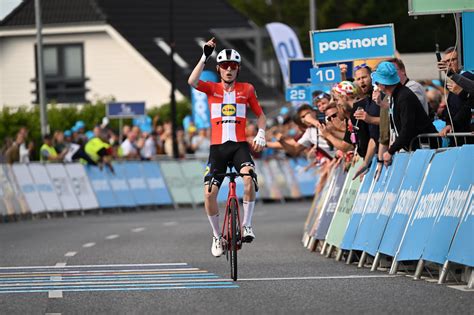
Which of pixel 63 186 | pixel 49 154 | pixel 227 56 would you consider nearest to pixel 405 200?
pixel 227 56

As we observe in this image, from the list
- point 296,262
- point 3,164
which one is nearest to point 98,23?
point 3,164

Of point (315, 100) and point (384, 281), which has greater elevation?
point (315, 100)

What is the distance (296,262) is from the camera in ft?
60.0

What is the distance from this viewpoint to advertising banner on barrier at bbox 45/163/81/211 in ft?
113

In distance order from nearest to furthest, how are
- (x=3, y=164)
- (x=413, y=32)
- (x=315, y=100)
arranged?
(x=315, y=100), (x=3, y=164), (x=413, y=32)

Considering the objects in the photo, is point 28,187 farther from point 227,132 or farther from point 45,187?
point 227,132

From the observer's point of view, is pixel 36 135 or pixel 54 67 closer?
pixel 36 135

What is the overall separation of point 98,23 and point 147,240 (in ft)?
144

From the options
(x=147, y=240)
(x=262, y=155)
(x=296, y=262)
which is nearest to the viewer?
(x=296, y=262)

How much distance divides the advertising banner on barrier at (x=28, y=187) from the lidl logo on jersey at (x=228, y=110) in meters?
16.4

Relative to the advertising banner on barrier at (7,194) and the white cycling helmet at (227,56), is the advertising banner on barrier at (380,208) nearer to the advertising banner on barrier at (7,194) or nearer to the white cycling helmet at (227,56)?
the white cycling helmet at (227,56)

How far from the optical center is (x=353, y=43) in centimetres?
2350

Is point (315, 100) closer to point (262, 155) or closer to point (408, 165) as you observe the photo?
point (408, 165)

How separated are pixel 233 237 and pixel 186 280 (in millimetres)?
636
